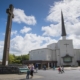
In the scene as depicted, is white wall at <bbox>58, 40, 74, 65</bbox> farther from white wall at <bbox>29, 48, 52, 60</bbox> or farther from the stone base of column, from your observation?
the stone base of column

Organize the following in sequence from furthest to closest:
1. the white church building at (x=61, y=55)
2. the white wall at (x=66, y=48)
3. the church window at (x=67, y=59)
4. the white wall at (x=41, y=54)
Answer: the white wall at (x=66, y=48), the white wall at (x=41, y=54), the white church building at (x=61, y=55), the church window at (x=67, y=59)

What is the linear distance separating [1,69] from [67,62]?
45.8 meters

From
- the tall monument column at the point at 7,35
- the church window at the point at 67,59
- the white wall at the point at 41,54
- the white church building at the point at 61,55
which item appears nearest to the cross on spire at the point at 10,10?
the tall monument column at the point at 7,35

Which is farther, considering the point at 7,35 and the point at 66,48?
the point at 66,48

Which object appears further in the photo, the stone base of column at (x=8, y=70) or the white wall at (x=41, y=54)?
the white wall at (x=41, y=54)

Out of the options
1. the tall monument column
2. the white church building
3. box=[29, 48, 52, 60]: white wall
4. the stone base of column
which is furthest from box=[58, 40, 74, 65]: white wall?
the stone base of column

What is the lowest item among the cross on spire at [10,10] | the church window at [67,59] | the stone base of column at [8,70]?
the stone base of column at [8,70]

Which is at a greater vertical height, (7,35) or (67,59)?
(7,35)

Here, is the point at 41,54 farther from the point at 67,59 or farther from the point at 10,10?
the point at 10,10

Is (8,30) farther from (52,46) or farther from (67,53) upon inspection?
(52,46)

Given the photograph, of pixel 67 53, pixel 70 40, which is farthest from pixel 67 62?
pixel 70 40

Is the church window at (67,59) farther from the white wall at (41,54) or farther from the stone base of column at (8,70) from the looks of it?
the stone base of column at (8,70)

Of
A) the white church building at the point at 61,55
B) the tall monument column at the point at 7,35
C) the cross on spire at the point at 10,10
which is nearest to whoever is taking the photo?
the tall monument column at the point at 7,35

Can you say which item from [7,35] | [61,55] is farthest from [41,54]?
[7,35]
